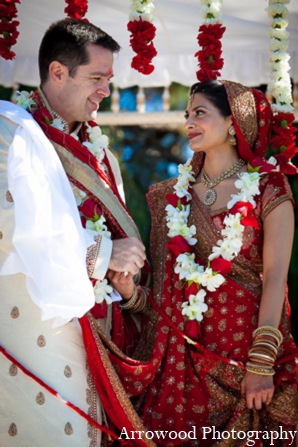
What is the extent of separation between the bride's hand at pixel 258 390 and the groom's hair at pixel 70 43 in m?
1.72

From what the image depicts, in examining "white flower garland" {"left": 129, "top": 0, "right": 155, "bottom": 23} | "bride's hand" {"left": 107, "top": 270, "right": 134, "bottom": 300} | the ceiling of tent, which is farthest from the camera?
the ceiling of tent

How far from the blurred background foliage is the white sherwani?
112 inches

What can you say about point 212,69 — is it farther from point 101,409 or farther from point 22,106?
point 101,409

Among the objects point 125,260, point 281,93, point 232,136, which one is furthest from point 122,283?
point 281,93

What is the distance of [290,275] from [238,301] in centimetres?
181

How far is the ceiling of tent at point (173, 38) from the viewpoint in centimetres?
442

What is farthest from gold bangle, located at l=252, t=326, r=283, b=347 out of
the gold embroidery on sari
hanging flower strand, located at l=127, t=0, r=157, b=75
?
hanging flower strand, located at l=127, t=0, r=157, b=75

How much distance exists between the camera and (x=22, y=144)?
3045mm

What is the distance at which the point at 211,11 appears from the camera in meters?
3.88

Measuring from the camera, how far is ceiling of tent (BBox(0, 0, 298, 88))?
4.42 meters

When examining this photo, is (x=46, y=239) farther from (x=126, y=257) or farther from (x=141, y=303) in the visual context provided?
(x=141, y=303)

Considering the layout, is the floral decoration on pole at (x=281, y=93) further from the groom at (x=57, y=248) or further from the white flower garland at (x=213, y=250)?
the groom at (x=57, y=248)

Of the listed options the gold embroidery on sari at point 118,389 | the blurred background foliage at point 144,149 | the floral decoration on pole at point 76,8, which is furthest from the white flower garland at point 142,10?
the blurred background foliage at point 144,149

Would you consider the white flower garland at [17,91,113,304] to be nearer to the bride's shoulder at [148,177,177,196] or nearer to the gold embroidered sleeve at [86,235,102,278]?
the gold embroidered sleeve at [86,235,102,278]
